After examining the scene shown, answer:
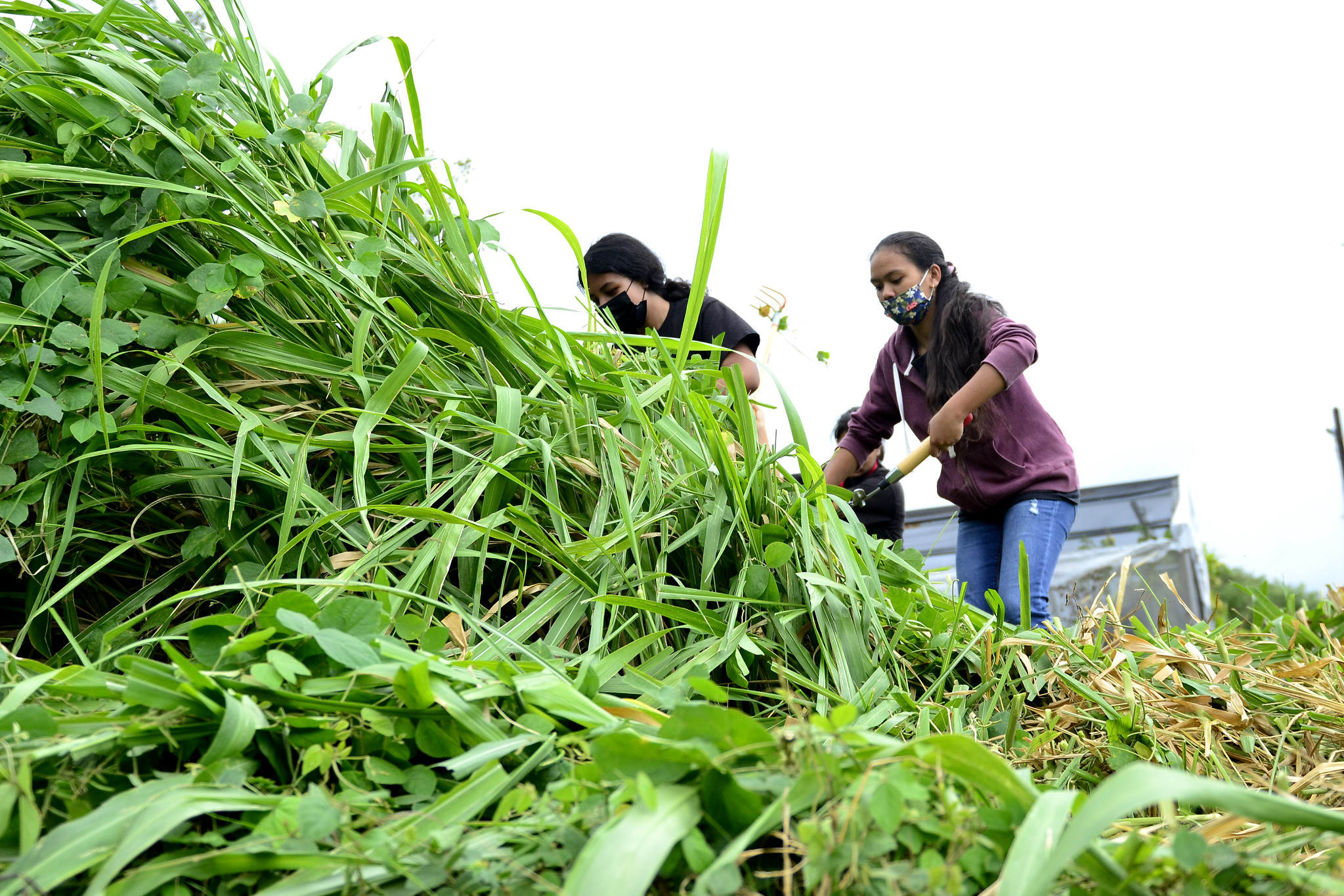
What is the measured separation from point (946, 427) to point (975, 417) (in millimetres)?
152

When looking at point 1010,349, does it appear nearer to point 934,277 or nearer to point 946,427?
point 946,427

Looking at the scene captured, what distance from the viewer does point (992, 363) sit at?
1.96 metres

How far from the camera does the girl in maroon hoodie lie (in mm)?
1992

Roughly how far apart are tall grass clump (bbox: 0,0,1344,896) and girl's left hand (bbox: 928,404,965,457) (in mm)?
916

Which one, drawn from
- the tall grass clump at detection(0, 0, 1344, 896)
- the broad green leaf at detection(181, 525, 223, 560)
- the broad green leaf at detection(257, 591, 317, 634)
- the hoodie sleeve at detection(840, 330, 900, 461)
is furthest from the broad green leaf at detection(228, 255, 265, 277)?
the hoodie sleeve at detection(840, 330, 900, 461)

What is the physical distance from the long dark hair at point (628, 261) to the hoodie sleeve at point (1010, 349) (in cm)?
80

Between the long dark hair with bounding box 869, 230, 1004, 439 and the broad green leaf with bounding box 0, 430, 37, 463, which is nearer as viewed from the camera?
the broad green leaf with bounding box 0, 430, 37, 463

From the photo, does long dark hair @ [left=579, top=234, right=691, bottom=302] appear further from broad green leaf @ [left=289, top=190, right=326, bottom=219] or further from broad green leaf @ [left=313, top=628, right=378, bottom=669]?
broad green leaf @ [left=313, top=628, right=378, bottom=669]

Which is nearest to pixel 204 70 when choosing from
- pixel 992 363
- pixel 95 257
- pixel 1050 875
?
pixel 95 257

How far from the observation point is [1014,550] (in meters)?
2.03

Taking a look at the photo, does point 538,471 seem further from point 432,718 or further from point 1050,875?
point 1050,875

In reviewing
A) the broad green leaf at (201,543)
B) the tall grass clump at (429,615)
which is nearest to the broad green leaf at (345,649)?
the tall grass clump at (429,615)

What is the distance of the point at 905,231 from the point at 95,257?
6.49 feet

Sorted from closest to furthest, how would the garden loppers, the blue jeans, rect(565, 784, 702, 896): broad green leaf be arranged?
rect(565, 784, 702, 896): broad green leaf → the blue jeans → the garden loppers
